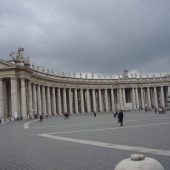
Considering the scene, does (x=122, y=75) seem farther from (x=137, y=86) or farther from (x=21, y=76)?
(x=21, y=76)

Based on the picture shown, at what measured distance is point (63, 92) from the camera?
113 m

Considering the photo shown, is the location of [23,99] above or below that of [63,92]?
below

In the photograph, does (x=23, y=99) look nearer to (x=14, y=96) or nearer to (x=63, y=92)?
(x=14, y=96)

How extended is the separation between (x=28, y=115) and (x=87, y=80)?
44.3 m

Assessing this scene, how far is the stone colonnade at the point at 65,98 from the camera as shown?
85562 mm

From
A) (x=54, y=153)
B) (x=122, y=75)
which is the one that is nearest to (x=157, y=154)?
(x=54, y=153)

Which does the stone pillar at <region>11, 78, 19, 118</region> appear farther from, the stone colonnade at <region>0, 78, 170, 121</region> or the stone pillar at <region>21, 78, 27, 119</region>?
the stone pillar at <region>21, 78, 27, 119</region>

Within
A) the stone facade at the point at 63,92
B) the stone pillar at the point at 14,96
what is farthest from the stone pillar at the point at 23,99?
the stone pillar at the point at 14,96

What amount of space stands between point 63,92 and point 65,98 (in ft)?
8.35

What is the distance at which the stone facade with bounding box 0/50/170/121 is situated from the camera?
84812 millimetres

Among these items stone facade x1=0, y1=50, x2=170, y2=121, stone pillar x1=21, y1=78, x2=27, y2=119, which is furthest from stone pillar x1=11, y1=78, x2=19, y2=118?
stone pillar x1=21, y1=78, x2=27, y2=119

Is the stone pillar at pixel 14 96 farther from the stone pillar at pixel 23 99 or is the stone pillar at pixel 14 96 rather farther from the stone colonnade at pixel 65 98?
the stone pillar at pixel 23 99

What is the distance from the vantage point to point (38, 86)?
323 feet

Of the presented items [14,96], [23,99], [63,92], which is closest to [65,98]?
[63,92]
